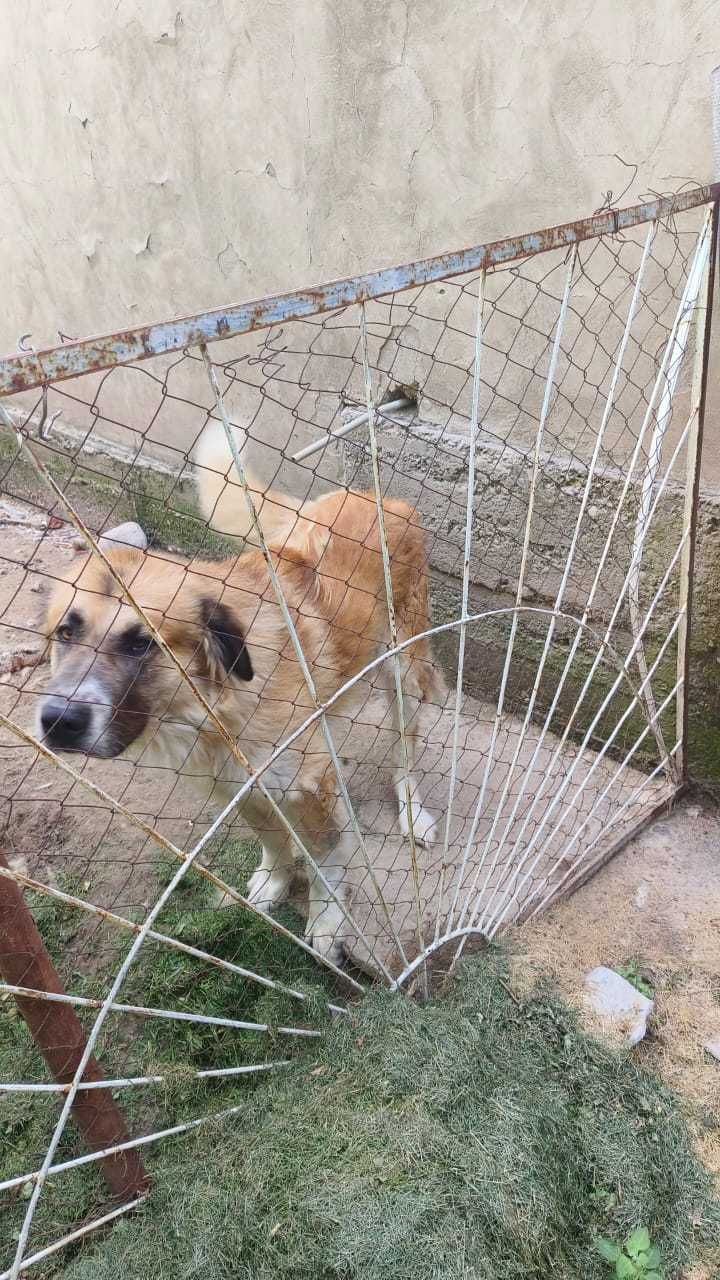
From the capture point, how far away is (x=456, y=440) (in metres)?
3.31

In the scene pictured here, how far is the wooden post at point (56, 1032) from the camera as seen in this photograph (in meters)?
1.30

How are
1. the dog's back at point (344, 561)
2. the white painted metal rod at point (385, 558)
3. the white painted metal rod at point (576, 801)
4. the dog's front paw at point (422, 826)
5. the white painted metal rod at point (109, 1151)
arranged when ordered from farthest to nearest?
the dog's front paw at point (422, 826) < the dog's back at point (344, 561) < the white painted metal rod at point (576, 801) < the white painted metal rod at point (385, 558) < the white painted metal rod at point (109, 1151)

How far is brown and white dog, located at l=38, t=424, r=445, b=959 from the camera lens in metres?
1.91

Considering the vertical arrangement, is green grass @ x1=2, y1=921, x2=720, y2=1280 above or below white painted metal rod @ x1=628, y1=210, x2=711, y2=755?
below

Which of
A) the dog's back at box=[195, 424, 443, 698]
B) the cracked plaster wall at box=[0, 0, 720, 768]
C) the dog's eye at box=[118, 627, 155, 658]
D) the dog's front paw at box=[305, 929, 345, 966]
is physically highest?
the cracked plaster wall at box=[0, 0, 720, 768]

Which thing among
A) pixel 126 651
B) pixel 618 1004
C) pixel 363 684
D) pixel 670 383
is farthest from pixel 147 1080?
pixel 670 383

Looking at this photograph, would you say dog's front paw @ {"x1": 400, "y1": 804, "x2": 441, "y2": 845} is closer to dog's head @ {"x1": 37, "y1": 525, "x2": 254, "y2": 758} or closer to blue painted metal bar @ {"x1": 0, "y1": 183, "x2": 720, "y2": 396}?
dog's head @ {"x1": 37, "y1": 525, "x2": 254, "y2": 758}

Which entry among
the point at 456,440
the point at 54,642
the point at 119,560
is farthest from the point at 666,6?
the point at 54,642

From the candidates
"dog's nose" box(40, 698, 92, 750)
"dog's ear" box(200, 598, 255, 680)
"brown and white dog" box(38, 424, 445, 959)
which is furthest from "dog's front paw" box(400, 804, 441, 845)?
"dog's nose" box(40, 698, 92, 750)

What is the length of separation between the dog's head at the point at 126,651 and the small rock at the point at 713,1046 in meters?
1.54

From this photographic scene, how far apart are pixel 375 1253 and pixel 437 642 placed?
8.93ft

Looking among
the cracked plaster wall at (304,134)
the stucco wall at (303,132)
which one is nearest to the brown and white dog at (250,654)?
the cracked plaster wall at (304,134)

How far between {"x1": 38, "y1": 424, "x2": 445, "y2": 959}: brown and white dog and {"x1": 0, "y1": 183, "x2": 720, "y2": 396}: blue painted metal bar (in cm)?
49

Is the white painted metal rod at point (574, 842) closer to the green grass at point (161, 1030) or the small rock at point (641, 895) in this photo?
the small rock at point (641, 895)
